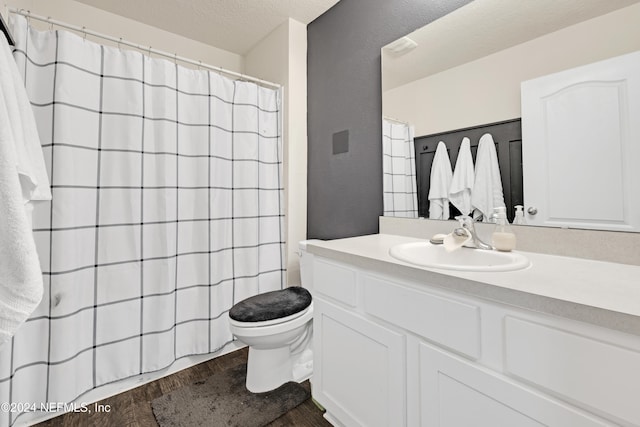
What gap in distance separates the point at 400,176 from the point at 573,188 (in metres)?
0.73

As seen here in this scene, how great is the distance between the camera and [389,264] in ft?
3.02

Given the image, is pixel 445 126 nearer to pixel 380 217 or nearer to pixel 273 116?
pixel 380 217

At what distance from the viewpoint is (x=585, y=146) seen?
0.94m

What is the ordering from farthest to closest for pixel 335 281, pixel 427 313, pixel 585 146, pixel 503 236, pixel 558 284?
pixel 335 281
pixel 503 236
pixel 585 146
pixel 427 313
pixel 558 284

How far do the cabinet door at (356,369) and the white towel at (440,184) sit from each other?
2.18 feet

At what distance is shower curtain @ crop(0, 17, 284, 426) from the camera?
131 cm

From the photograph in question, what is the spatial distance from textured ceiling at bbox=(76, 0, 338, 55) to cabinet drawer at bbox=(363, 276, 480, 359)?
1.89 metres

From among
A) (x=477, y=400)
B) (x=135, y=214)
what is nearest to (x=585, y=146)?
(x=477, y=400)

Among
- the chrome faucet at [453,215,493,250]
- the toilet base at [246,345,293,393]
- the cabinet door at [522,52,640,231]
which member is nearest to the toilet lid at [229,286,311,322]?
the toilet base at [246,345,293,393]

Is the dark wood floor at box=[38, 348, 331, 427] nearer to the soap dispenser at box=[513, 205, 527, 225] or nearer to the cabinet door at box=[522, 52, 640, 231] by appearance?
the soap dispenser at box=[513, 205, 527, 225]

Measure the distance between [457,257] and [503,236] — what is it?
0.58ft

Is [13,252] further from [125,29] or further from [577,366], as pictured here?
[125,29]

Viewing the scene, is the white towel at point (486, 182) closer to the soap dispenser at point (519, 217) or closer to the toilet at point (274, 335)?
the soap dispenser at point (519, 217)

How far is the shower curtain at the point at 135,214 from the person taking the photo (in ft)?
4.30
